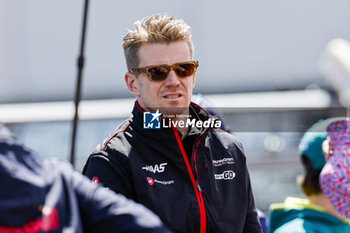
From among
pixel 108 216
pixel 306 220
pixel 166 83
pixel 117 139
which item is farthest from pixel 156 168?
pixel 108 216

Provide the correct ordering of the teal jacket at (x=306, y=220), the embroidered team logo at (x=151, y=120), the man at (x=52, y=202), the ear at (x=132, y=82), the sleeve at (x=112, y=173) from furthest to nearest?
the teal jacket at (x=306, y=220)
the ear at (x=132, y=82)
the embroidered team logo at (x=151, y=120)
the sleeve at (x=112, y=173)
the man at (x=52, y=202)

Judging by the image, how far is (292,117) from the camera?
30.5ft

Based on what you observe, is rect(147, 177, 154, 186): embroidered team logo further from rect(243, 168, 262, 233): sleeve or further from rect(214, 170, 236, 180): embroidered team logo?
rect(243, 168, 262, 233): sleeve

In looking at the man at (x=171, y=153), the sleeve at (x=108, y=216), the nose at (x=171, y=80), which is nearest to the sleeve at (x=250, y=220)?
the man at (x=171, y=153)

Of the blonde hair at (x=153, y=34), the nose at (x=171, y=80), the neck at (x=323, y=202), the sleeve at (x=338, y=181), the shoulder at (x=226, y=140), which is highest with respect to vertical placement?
the blonde hair at (x=153, y=34)

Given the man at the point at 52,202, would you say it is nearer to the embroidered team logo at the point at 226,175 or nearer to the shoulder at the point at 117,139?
the shoulder at the point at 117,139

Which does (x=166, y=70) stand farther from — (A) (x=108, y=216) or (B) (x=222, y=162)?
(A) (x=108, y=216)

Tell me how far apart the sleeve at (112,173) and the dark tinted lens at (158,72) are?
298 mm

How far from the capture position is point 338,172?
2.30 meters

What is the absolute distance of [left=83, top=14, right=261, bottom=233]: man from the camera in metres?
1.88

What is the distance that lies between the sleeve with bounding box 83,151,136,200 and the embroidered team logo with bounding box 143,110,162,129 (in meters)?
0.14

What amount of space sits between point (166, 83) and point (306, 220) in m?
0.83

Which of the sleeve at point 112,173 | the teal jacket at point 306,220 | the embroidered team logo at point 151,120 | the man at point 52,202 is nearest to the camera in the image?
the man at point 52,202

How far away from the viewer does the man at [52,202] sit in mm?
940
